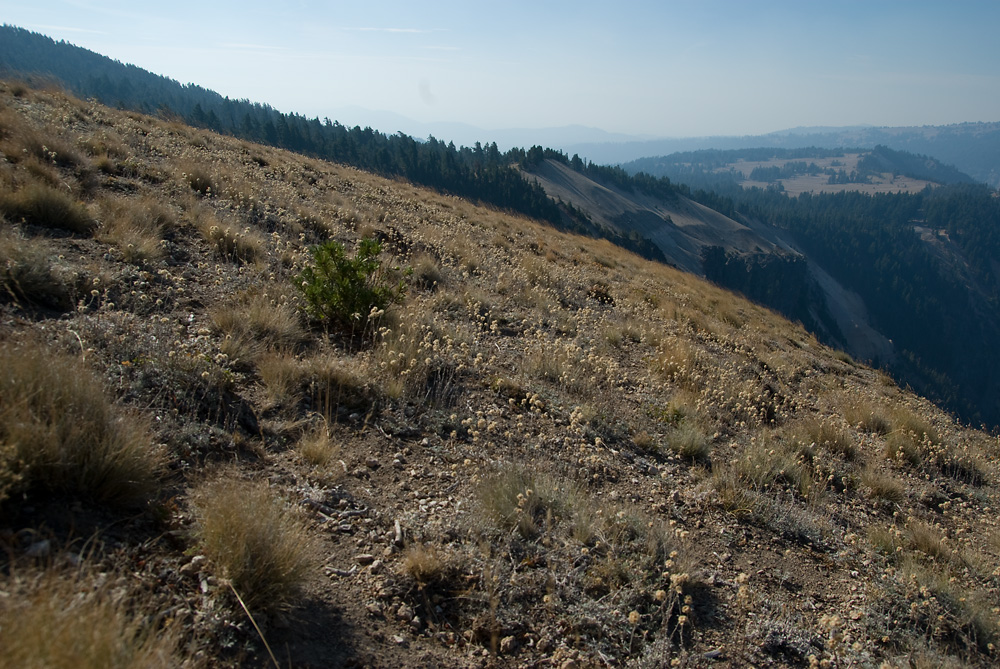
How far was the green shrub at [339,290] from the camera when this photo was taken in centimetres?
488

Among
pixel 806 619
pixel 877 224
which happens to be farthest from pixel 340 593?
pixel 877 224

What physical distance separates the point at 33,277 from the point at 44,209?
1.96 metres

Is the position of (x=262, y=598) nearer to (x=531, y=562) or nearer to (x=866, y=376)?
(x=531, y=562)

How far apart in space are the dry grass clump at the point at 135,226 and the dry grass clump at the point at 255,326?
1.14 m

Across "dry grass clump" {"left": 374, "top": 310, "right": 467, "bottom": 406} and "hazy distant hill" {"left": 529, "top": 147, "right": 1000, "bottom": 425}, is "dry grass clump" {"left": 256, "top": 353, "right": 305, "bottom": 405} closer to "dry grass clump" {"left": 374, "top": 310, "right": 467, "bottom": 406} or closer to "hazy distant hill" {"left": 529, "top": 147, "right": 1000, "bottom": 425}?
"dry grass clump" {"left": 374, "top": 310, "right": 467, "bottom": 406}

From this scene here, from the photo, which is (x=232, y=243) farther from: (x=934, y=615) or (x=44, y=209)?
(x=934, y=615)

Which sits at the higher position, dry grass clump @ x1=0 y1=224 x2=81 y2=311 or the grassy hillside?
dry grass clump @ x1=0 y1=224 x2=81 y2=311

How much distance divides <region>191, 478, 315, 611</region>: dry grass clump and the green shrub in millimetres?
2755

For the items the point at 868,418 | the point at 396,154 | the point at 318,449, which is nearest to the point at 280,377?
the point at 318,449

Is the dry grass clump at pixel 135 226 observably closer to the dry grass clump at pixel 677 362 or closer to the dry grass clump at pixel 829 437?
the dry grass clump at pixel 677 362

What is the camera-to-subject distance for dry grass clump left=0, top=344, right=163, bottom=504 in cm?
202

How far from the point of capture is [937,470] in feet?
20.0

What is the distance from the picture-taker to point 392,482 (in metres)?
3.25

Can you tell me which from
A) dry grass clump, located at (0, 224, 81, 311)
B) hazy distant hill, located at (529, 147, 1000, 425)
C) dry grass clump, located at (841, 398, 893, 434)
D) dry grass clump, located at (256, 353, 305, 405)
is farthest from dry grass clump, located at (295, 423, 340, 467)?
hazy distant hill, located at (529, 147, 1000, 425)
